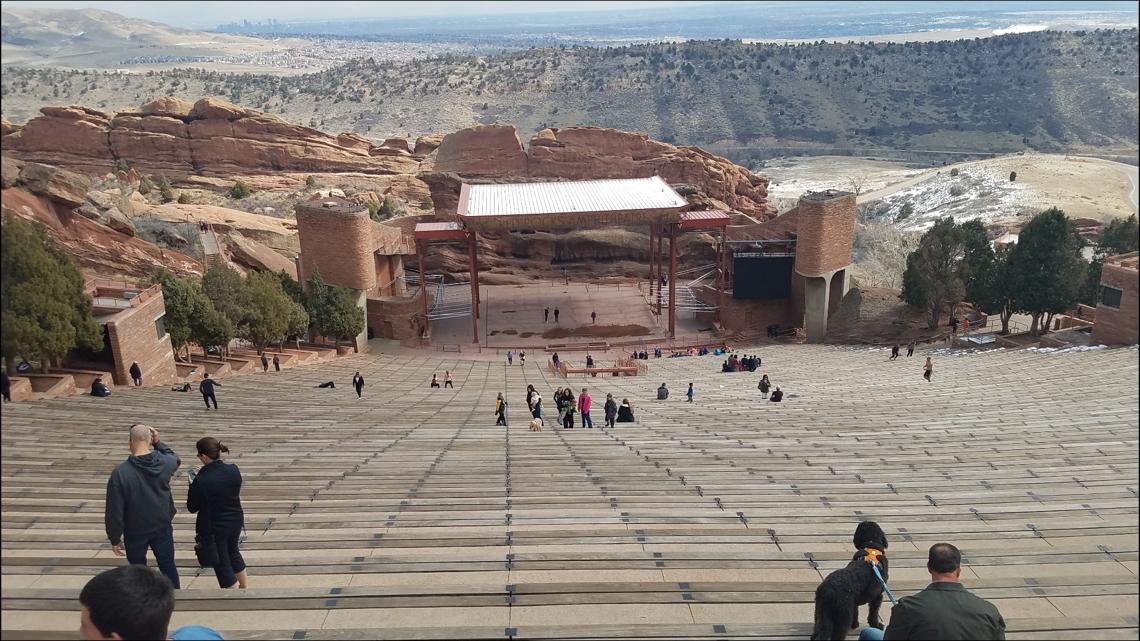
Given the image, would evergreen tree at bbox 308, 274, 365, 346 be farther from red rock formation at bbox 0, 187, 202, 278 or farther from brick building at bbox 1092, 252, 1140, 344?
brick building at bbox 1092, 252, 1140, 344

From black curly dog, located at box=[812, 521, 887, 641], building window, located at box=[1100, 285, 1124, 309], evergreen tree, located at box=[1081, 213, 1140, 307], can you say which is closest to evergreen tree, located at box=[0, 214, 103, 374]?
black curly dog, located at box=[812, 521, 887, 641]

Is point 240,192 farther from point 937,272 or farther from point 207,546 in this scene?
Result: point 207,546

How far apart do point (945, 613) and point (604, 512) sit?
4391mm

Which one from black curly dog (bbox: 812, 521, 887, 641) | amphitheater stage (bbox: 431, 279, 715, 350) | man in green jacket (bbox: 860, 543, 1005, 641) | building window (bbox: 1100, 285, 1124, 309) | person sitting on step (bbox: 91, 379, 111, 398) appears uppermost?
man in green jacket (bbox: 860, 543, 1005, 641)

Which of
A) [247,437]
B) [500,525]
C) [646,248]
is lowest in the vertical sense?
[646,248]

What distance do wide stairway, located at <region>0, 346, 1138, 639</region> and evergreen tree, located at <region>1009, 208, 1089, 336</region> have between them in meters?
14.1

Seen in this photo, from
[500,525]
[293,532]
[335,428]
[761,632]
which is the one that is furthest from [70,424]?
[761,632]

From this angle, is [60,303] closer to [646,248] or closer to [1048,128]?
[646,248]

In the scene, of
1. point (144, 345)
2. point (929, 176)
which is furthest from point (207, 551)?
point (929, 176)

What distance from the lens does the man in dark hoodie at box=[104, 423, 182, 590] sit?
219 inches

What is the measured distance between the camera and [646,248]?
50031mm

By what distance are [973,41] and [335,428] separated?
471 ft

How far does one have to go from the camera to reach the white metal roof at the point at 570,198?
34.8 m

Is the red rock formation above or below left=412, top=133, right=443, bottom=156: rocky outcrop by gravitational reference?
below
